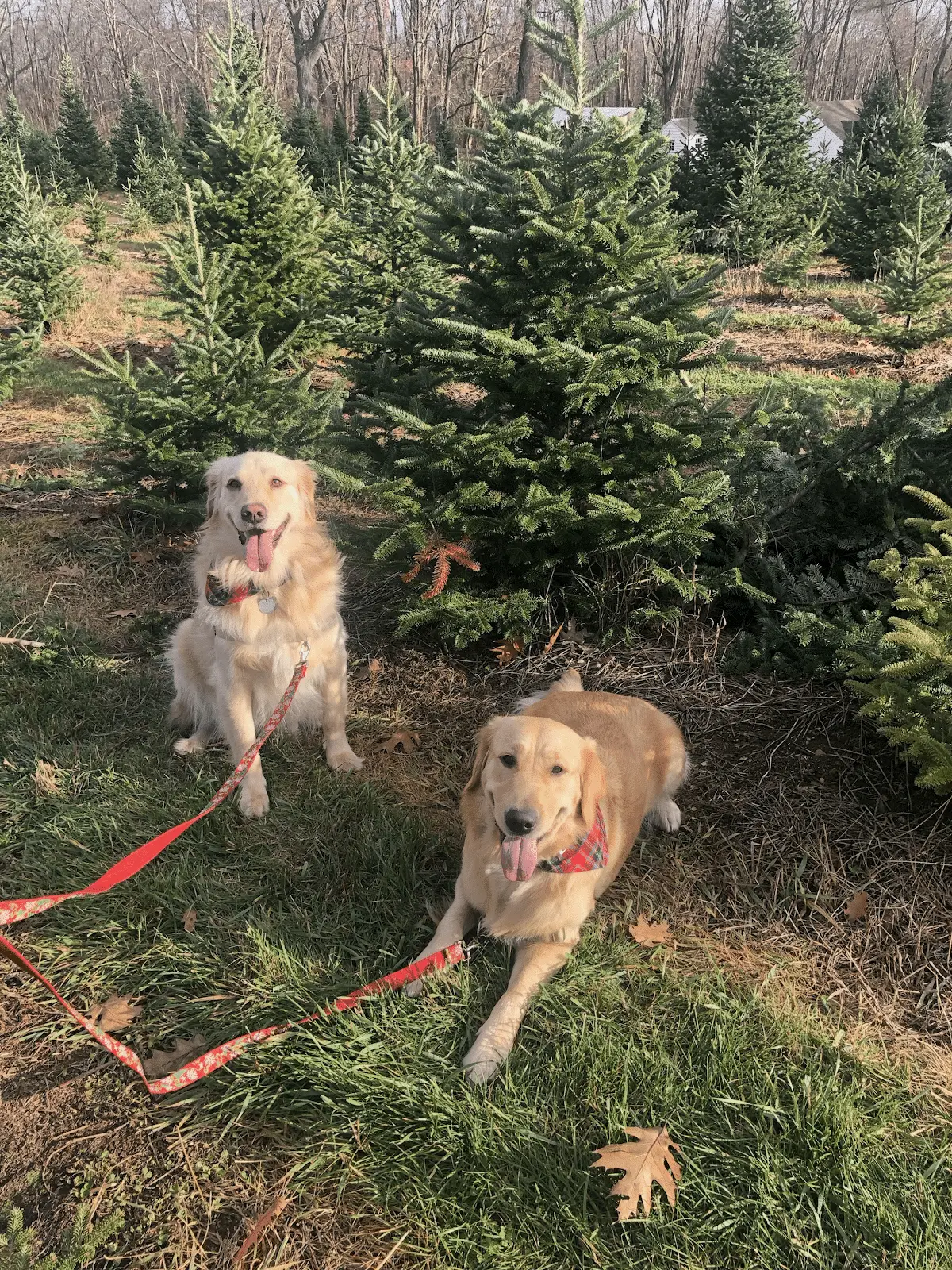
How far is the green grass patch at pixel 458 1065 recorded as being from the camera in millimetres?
1846

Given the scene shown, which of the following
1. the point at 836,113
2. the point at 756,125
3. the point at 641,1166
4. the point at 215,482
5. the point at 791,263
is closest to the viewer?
the point at 641,1166

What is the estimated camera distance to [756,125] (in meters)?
15.0

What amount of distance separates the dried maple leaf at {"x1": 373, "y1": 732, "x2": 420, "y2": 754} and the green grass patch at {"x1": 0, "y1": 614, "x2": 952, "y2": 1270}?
438mm

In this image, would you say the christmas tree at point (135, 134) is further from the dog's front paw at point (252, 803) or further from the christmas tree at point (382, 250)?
the dog's front paw at point (252, 803)

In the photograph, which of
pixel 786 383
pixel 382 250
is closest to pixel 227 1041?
pixel 786 383

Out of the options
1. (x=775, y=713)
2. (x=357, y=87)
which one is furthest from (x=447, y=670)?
(x=357, y=87)

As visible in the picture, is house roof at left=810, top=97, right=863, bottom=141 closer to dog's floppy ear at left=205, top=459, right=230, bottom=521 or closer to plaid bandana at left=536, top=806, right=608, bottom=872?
dog's floppy ear at left=205, top=459, right=230, bottom=521

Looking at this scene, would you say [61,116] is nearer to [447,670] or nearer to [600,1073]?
[447,670]

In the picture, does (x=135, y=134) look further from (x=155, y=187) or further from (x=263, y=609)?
(x=263, y=609)

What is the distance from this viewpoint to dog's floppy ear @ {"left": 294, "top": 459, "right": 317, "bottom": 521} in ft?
10.8

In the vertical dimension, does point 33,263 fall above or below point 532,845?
above

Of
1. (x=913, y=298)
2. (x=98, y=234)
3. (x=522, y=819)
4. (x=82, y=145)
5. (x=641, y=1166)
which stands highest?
(x=82, y=145)

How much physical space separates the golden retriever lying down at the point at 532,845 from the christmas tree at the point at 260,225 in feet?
22.4

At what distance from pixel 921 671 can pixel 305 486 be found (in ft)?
8.11
